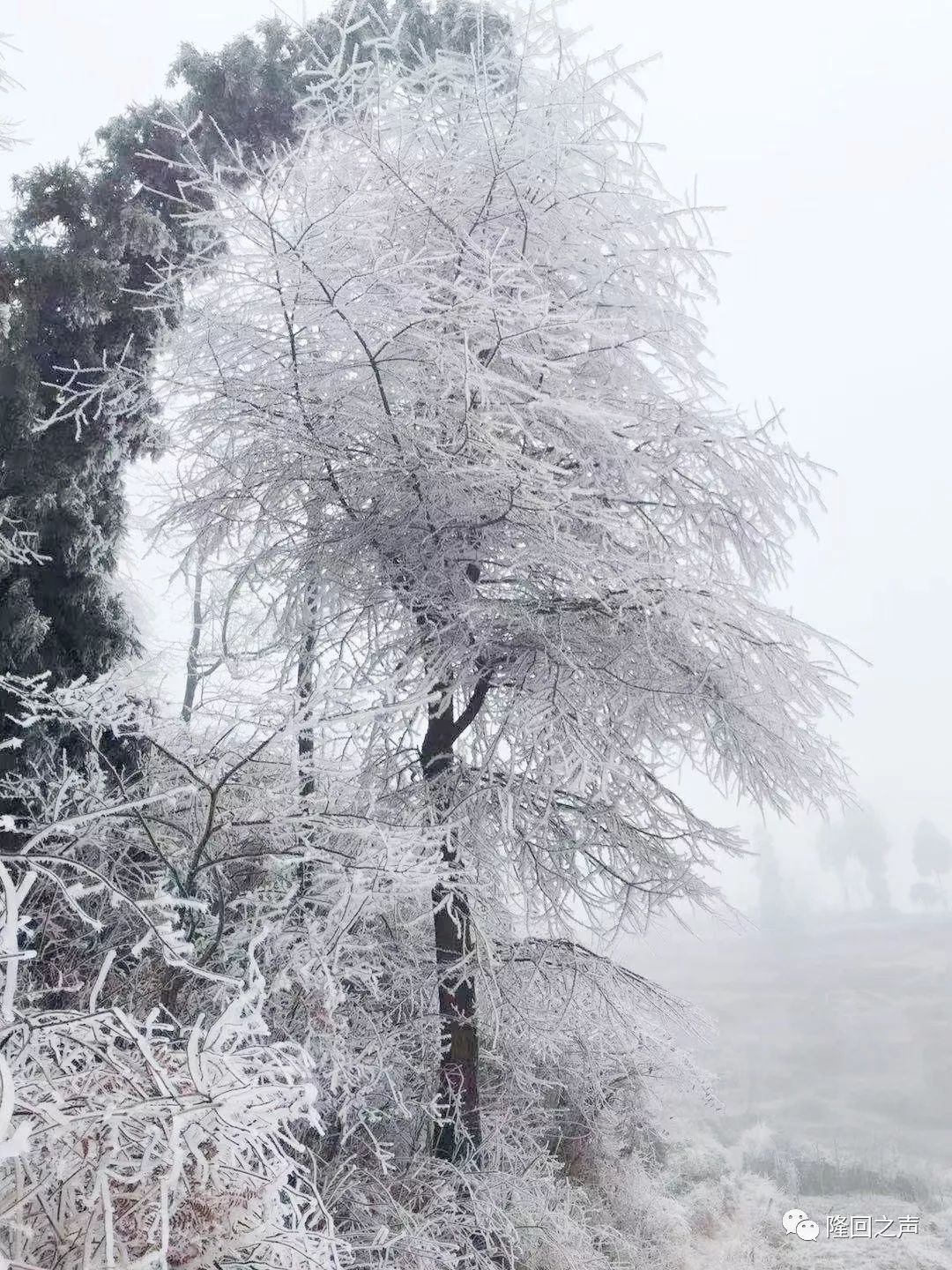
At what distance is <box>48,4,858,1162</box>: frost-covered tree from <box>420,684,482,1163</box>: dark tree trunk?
19 mm

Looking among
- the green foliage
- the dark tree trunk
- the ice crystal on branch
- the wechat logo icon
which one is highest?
the green foliage

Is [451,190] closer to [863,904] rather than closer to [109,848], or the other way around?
[109,848]

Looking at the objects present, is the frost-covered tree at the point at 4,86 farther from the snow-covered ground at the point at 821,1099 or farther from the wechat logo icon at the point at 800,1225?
the wechat logo icon at the point at 800,1225

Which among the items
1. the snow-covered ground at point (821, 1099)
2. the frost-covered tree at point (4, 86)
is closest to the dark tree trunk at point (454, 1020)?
the snow-covered ground at point (821, 1099)

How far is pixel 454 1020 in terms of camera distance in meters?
4.71

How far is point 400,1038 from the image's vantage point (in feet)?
16.1

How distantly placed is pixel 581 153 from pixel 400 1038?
5.13 meters

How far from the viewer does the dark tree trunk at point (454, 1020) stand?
15.0 feet

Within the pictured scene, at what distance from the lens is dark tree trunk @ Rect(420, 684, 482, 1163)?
457 centimetres

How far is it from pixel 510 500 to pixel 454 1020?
2920 mm

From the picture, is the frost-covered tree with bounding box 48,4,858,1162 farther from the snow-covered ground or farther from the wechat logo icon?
the wechat logo icon

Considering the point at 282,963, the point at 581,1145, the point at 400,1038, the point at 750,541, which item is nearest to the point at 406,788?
the point at 282,963

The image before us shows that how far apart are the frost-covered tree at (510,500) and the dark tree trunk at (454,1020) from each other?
2 cm

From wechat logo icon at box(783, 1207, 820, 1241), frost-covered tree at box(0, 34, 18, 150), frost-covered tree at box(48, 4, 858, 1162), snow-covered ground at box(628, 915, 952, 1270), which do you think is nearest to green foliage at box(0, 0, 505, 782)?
frost-covered tree at box(0, 34, 18, 150)
